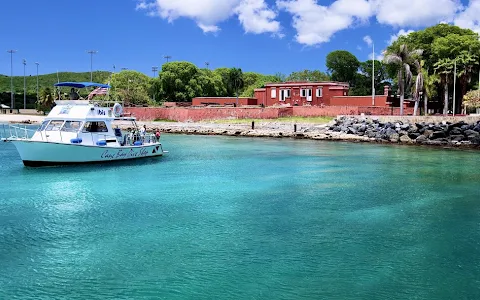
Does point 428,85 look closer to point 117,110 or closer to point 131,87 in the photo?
point 117,110

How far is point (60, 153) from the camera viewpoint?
93.7 feet

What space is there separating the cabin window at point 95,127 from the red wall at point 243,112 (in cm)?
3851

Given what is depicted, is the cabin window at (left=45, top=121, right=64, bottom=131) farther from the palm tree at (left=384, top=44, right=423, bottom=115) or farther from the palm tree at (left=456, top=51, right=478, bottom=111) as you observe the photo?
the palm tree at (left=456, top=51, right=478, bottom=111)

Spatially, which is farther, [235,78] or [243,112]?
[235,78]

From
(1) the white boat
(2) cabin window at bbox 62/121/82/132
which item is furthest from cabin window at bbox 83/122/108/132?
(2) cabin window at bbox 62/121/82/132

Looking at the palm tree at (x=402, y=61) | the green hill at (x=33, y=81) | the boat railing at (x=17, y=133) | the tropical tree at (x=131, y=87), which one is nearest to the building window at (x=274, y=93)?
the palm tree at (x=402, y=61)

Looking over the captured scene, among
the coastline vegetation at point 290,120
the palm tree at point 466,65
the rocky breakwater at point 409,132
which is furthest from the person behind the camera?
the coastline vegetation at point 290,120

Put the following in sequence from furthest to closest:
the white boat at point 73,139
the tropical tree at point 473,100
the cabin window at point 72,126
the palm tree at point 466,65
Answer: the palm tree at point 466,65 → the tropical tree at point 473,100 → the cabin window at point 72,126 → the white boat at point 73,139

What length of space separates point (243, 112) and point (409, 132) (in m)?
26.4

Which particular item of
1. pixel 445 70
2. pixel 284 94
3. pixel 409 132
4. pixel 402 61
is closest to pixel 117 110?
pixel 409 132

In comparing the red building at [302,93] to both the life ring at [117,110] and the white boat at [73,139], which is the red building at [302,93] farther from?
the white boat at [73,139]

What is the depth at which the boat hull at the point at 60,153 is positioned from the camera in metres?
28.0

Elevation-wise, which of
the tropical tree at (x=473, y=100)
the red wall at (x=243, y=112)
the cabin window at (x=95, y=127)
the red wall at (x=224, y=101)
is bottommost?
the cabin window at (x=95, y=127)

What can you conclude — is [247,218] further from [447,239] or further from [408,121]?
[408,121]
